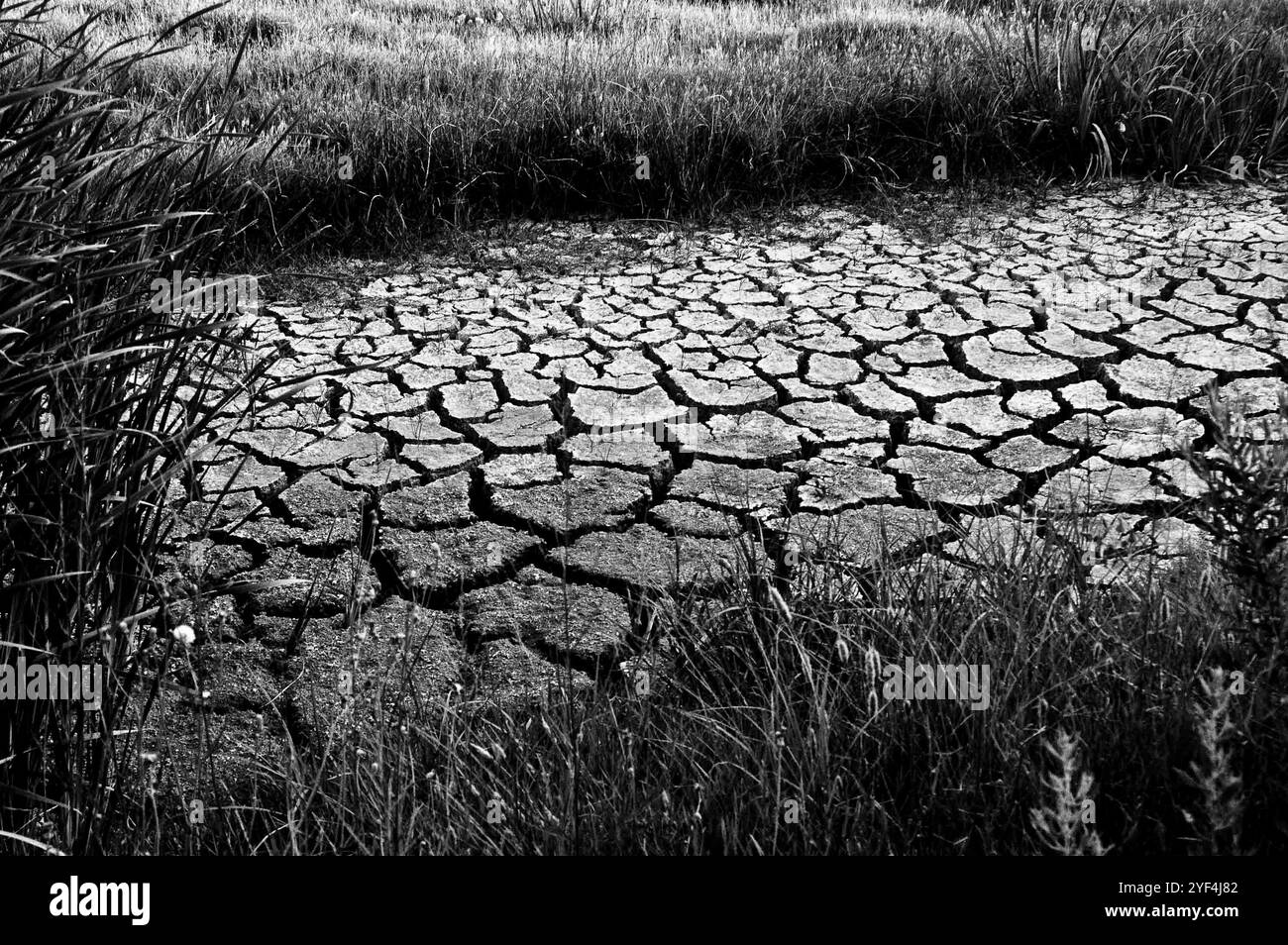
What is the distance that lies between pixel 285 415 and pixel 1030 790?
265 cm

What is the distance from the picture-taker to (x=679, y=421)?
3.55 metres

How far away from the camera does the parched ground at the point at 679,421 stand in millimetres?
2693

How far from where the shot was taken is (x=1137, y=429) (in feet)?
11.0

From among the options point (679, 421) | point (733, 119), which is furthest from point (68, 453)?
point (733, 119)

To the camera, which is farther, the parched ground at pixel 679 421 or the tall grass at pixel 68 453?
the parched ground at pixel 679 421

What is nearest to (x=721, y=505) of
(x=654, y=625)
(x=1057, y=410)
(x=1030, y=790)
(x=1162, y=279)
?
(x=654, y=625)

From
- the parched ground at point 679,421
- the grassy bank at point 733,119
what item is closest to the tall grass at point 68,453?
the parched ground at point 679,421

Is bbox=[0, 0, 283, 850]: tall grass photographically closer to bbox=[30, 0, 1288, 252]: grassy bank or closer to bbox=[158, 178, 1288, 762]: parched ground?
bbox=[158, 178, 1288, 762]: parched ground

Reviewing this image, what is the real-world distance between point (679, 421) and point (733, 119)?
2.31 m

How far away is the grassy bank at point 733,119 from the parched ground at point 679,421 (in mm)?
414

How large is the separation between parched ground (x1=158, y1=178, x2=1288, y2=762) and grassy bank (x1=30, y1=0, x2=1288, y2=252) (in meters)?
0.41

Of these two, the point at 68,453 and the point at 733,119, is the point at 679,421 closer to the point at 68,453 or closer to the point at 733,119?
the point at 68,453

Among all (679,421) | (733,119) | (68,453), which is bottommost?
(679,421)

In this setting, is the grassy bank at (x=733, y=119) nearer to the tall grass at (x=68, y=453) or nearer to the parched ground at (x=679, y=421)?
the parched ground at (x=679, y=421)
